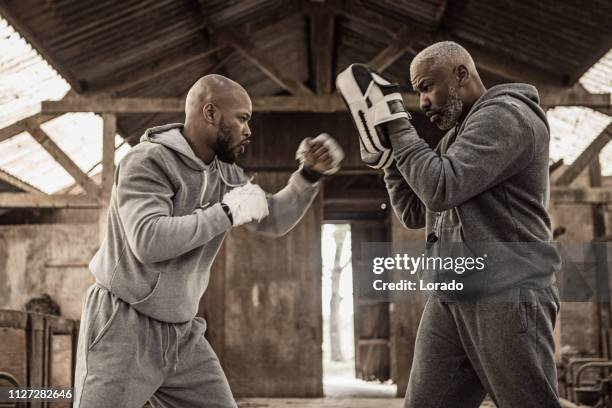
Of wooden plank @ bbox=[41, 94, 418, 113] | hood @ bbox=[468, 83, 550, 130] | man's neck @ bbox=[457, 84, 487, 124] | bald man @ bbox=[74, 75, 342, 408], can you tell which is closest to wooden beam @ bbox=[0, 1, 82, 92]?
wooden plank @ bbox=[41, 94, 418, 113]

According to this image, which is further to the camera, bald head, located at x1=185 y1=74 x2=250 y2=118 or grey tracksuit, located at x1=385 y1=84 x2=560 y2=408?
bald head, located at x1=185 y1=74 x2=250 y2=118

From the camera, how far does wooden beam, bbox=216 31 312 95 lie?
9242 mm

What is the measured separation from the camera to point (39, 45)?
7.87 metres

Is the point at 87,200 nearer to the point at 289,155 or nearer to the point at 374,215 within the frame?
the point at 289,155

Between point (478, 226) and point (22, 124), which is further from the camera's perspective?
point (22, 124)

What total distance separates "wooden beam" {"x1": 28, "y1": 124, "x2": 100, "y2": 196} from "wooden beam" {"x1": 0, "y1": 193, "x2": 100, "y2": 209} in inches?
5.3

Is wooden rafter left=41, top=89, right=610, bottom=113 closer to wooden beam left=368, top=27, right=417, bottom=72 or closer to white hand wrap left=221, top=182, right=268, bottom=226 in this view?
wooden beam left=368, top=27, right=417, bottom=72

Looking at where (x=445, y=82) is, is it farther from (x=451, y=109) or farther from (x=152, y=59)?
(x=152, y=59)

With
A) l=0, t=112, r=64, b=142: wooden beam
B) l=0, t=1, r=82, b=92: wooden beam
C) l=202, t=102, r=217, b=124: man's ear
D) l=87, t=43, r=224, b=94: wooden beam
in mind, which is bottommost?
l=202, t=102, r=217, b=124: man's ear

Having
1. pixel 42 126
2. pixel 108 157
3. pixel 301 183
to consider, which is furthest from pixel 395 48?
pixel 301 183

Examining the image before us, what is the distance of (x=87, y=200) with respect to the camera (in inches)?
360

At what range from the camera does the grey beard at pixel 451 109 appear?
2781mm

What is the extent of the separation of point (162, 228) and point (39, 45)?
5959 millimetres

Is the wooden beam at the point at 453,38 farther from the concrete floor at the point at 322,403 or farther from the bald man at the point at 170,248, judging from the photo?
the bald man at the point at 170,248
